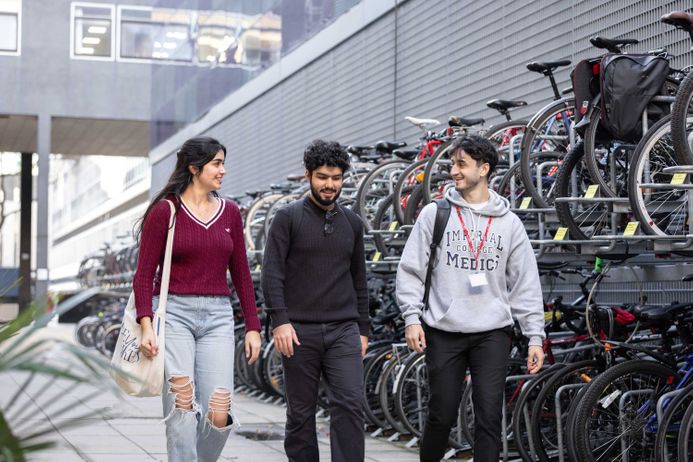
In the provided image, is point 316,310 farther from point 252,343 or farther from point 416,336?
point 416,336

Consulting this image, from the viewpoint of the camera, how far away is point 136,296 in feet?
15.0

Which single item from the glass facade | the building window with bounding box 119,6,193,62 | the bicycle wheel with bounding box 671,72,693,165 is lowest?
the bicycle wheel with bounding box 671,72,693,165

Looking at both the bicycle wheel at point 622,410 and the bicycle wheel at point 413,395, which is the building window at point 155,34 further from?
the bicycle wheel at point 622,410

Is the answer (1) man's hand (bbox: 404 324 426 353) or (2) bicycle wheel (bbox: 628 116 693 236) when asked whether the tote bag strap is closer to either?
(1) man's hand (bbox: 404 324 426 353)

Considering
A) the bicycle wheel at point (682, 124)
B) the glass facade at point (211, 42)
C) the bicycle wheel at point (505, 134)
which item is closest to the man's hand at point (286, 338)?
the bicycle wheel at point (682, 124)

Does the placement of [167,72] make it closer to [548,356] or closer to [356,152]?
[356,152]

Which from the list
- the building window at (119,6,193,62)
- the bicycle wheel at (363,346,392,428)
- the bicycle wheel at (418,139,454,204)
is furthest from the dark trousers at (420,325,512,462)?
the building window at (119,6,193,62)

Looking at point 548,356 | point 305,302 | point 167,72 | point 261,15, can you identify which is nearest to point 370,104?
point 261,15

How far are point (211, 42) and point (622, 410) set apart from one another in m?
16.7

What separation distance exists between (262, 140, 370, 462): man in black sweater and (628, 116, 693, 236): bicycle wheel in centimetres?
125

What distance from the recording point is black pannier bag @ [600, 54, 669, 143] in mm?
5422

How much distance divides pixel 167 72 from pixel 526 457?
19367 mm

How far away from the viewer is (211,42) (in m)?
21.2

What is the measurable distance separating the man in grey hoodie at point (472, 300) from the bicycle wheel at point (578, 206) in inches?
32.1
